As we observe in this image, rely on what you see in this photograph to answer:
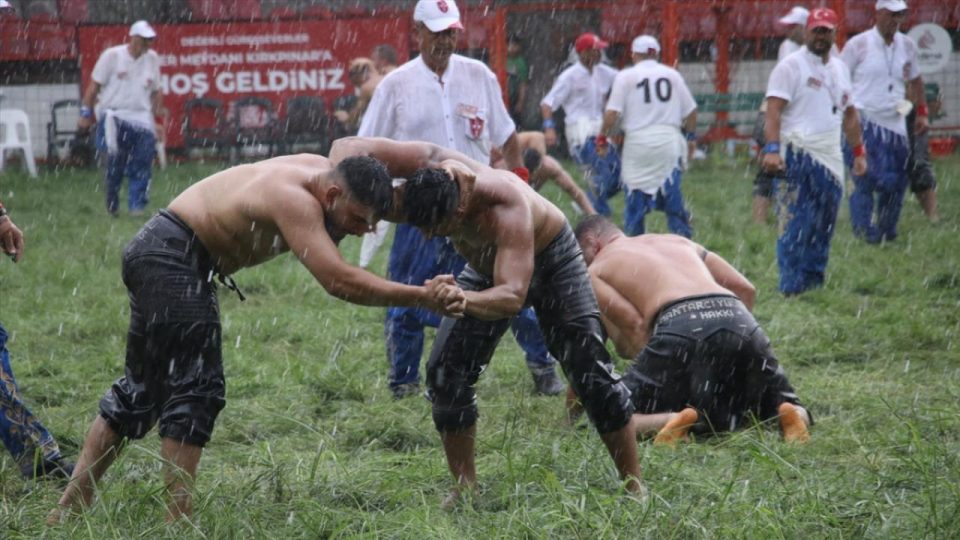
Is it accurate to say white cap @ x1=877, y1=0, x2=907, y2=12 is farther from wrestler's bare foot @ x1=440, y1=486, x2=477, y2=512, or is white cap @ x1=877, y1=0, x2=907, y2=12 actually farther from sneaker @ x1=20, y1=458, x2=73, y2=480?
sneaker @ x1=20, y1=458, x2=73, y2=480

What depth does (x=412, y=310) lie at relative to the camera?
6.81 meters

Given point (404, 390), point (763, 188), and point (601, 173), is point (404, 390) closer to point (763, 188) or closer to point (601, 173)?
point (601, 173)

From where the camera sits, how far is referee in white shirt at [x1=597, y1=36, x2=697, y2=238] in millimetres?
10702

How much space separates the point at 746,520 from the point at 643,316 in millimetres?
2234

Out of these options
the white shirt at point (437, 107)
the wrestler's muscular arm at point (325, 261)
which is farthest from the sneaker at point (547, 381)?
the wrestler's muscular arm at point (325, 261)

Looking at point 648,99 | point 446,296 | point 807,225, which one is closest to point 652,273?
point 446,296

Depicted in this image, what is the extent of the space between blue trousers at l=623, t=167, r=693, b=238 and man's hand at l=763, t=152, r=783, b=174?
4.55 feet

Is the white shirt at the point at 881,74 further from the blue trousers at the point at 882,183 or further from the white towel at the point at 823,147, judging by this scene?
the white towel at the point at 823,147

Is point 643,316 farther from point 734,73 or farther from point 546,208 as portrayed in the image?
point 734,73

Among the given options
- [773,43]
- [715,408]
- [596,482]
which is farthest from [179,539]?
[773,43]

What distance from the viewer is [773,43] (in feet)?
70.1

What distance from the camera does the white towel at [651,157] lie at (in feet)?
35.2

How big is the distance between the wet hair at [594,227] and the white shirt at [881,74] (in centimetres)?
550

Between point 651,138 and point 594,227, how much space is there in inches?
167
